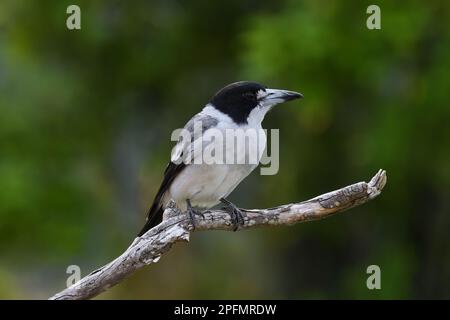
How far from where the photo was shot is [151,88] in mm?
11297

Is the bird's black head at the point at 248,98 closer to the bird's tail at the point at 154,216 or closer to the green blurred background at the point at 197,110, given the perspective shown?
the bird's tail at the point at 154,216

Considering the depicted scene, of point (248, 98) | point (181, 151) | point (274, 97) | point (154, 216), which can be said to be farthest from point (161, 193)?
point (274, 97)

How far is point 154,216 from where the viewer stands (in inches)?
258

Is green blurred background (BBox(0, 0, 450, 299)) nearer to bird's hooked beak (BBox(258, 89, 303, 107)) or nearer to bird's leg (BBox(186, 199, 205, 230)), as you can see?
bird's hooked beak (BBox(258, 89, 303, 107))

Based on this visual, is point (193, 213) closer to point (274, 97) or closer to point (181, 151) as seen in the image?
point (181, 151)

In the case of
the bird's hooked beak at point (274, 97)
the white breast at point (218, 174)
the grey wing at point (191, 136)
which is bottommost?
the white breast at point (218, 174)

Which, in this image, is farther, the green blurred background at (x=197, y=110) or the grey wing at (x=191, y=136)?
the green blurred background at (x=197, y=110)

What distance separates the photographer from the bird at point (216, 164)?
6078 millimetres

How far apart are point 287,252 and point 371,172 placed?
1.65 metres

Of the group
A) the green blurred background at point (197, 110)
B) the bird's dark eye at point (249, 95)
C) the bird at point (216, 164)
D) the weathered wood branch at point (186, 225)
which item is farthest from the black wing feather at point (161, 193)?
the green blurred background at point (197, 110)

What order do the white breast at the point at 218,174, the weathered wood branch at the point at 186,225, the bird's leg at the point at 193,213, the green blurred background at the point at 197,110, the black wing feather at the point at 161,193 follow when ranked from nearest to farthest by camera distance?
the weathered wood branch at the point at 186,225
the bird's leg at the point at 193,213
the white breast at the point at 218,174
the black wing feather at the point at 161,193
the green blurred background at the point at 197,110

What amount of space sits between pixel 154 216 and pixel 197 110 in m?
4.36

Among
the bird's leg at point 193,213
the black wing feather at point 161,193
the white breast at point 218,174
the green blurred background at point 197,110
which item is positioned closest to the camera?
the bird's leg at point 193,213

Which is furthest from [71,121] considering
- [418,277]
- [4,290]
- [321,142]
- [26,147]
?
[418,277]
